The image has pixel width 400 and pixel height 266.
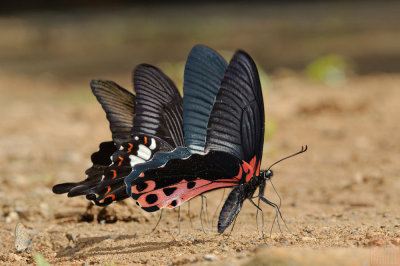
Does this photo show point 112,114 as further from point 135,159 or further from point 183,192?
point 183,192

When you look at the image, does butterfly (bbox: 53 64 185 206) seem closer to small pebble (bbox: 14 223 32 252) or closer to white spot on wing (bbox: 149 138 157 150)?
white spot on wing (bbox: 149 138 157 150)

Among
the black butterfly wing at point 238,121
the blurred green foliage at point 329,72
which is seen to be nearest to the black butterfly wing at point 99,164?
the black butterfly wing at point 238,121

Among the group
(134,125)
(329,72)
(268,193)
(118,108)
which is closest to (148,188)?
(134,125)

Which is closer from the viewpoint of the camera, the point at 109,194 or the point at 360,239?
the point at 360,239

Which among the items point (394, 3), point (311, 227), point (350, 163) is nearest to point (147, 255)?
point (311, 227)

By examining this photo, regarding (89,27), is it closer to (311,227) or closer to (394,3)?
(394,3)

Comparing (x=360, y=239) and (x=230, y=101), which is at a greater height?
(x=230, y=101)

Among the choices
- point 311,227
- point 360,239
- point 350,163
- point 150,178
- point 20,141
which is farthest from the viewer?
point 20,141
